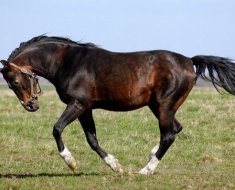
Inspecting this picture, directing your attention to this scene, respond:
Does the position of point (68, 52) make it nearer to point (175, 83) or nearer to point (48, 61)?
point (48, 61)

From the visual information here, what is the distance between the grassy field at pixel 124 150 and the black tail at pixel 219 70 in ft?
5.21

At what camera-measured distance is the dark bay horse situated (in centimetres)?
1028

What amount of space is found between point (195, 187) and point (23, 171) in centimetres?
341

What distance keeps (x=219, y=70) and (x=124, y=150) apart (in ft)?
11.1

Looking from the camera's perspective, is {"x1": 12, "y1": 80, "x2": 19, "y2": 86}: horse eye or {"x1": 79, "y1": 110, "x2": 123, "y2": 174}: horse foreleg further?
{"x1": 79, "y1": 110, "x2": 123, "y2": 174}: horse foreleg

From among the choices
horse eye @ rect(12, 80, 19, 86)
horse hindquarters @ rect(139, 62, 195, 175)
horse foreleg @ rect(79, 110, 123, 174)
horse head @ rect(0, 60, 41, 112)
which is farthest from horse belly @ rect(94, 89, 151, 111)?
horse eye @ rect(12, 80, 19, 86)

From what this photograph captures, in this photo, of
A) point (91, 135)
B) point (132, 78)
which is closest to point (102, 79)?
point (132, 78)

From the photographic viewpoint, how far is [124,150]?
1377cm

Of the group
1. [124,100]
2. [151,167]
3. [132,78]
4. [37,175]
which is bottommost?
[37,175]

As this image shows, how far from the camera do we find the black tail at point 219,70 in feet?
37.0

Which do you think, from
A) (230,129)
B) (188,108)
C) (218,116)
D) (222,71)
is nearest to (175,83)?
(222,71)

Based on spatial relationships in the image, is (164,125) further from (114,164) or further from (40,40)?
(40,40)

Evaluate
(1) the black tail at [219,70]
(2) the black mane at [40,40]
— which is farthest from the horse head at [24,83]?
(1) the black tail at [219,70]

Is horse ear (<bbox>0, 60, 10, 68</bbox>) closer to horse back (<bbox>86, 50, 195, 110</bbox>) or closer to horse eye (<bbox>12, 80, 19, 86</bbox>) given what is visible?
horse eye (<bbox>12, 80, 19, 86</bbox>)
